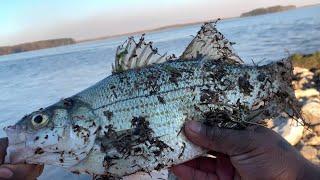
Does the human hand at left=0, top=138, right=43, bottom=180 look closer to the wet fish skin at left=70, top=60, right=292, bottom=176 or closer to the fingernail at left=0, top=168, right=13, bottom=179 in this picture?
the fingernail at left=0, top=168, right=13, bottom=179

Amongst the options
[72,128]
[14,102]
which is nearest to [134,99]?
[72,128]

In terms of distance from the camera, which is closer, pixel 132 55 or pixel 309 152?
pixel 132 55

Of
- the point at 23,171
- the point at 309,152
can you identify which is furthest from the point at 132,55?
the point at 309,152

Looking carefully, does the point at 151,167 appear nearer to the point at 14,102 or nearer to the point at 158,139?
the point at 158,139

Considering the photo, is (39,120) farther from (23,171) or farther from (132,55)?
(132,55)

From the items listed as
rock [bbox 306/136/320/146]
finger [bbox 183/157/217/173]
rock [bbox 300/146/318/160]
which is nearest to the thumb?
finger [bbox 183/157/217/173]

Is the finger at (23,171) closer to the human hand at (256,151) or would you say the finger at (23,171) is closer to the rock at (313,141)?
the human hand at (256,151)
